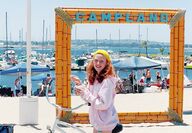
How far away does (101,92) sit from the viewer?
4605mm

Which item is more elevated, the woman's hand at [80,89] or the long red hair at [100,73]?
the long red hair at [100,73]

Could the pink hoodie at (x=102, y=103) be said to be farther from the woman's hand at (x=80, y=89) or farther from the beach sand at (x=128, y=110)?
the beach sand at (x=128, y=110)

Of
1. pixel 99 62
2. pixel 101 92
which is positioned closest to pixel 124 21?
pixel 99 62

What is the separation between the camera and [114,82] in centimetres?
467

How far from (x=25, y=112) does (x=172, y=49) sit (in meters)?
3.60

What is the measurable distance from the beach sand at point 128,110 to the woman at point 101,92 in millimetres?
5429

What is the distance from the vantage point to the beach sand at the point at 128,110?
1041 cm

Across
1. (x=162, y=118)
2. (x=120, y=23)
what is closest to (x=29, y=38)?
(x=120, y=23)

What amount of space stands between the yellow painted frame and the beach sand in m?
0.23

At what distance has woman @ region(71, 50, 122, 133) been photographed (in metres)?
4.60

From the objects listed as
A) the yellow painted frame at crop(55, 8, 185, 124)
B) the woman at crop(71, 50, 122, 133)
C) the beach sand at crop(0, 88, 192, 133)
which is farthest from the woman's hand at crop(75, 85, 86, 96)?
the yellow painted frame at crop(55, 8, 185, 124)

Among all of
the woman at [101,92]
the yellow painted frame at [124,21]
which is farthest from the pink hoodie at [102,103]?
the yellow painted frame at [124,21]

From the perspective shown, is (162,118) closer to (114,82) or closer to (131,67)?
(114,82)

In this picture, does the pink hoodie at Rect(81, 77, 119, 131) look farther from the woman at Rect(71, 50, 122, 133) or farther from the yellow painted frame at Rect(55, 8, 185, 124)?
the yellow painted frame at Rect(55, 8, 185, 124)
